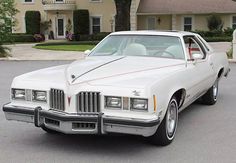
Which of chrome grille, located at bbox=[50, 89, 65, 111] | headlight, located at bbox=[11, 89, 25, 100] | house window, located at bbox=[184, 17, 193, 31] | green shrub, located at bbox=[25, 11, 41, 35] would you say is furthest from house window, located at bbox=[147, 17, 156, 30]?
chrome grille, located at bbox=[50, 89, 65, 111]

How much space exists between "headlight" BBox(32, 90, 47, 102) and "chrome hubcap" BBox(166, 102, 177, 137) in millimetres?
1627

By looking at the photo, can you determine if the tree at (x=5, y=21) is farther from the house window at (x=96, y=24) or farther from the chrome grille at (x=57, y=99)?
the house window at (x=96, y=24)

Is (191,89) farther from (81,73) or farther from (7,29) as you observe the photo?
(7,29)

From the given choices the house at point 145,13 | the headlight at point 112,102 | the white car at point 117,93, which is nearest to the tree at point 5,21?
the house at point 145,13

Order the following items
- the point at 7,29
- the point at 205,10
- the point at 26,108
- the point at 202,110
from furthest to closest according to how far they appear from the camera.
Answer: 1. the point at 205,10
2. the point at 7,29
3. the point at 202,110
4. the point at 26,108

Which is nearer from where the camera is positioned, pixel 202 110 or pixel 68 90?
pixel 68 90

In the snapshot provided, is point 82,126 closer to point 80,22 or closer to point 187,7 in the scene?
point 80,22

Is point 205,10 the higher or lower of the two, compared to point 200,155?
higher

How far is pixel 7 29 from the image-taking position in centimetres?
2280

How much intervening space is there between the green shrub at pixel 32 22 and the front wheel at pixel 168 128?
116ft

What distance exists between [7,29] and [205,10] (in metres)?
20.9

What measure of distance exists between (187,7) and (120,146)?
3446cm

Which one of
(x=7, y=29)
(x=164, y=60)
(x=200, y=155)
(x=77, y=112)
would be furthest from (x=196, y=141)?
(x=7, y=29)

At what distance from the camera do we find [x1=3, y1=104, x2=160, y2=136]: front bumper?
16.0 feet
